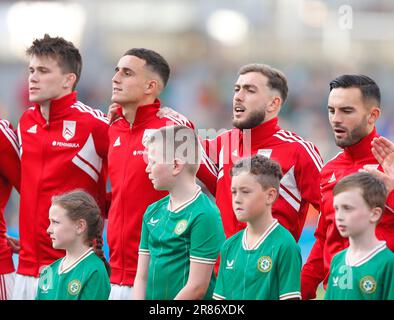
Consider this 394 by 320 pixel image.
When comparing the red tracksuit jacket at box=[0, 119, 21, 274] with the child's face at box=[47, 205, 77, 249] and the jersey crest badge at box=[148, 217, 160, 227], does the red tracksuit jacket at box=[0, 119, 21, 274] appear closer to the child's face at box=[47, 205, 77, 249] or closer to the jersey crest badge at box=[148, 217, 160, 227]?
the child's face at box=[47, 205, 77, 249]

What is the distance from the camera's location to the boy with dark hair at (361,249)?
16.6ft

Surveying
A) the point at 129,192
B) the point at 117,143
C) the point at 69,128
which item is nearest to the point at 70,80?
the point at 69,128

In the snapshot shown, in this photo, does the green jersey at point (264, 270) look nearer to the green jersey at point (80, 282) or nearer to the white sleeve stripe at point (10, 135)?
the green jersey at point (80, 282)

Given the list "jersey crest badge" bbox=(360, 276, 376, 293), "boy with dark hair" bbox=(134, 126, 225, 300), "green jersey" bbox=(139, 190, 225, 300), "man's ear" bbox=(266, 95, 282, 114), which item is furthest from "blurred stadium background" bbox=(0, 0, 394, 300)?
"jersey crest badge" bbox=(360, 276, 376, 293)

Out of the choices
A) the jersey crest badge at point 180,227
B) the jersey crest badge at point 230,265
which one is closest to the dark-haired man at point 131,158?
the jersey crest badge at point 180,227

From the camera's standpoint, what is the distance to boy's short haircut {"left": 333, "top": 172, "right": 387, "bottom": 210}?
17.0 ft

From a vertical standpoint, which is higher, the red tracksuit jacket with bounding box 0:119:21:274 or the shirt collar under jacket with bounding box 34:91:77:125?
the shirt collar under jacket with bounding box 34:91:77:125

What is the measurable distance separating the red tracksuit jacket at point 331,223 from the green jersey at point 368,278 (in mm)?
494

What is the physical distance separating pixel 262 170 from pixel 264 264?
529 mm

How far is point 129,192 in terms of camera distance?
21.0 ft

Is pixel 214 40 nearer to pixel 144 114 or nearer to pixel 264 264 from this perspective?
pixel 144 114

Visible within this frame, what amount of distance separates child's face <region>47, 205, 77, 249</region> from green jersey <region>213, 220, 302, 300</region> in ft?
3.42
